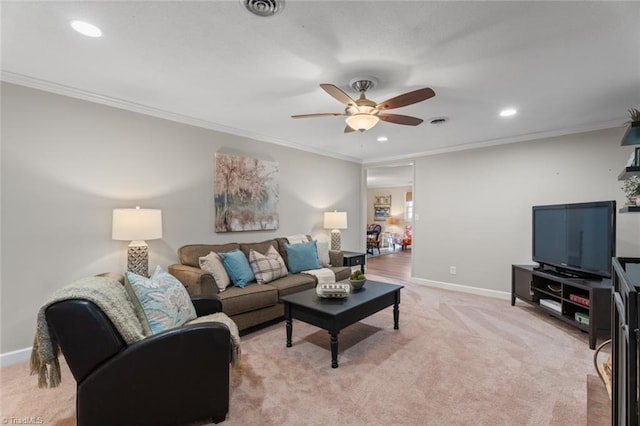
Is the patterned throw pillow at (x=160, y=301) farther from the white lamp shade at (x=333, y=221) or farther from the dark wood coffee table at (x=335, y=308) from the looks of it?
the white lamp shade at (x=333, y=221)

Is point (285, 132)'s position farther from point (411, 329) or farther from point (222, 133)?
point (411, 329)

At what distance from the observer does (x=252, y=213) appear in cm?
418

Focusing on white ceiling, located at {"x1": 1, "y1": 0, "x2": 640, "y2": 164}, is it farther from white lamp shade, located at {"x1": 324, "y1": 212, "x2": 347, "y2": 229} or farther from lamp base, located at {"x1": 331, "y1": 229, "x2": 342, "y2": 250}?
lamp base, located at {"x1": 331, "y1": 229, "x2": 342, "y2": 250}

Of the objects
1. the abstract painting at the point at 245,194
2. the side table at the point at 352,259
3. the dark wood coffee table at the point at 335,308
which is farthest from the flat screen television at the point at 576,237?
the abstract painting at the point at 245,194

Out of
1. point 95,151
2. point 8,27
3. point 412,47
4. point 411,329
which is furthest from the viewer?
point 411,329

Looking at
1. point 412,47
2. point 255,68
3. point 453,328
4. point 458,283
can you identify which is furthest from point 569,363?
point 255,68

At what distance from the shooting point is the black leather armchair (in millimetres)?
1471

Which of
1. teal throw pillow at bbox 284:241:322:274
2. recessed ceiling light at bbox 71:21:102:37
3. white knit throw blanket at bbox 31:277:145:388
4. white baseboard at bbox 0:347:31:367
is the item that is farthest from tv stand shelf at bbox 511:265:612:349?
white baseboard at bbox 0:347:31:367

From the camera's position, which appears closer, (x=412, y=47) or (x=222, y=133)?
(x=412, y=47)

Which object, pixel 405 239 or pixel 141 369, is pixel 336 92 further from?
pixel 405 239

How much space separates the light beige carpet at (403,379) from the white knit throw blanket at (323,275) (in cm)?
66

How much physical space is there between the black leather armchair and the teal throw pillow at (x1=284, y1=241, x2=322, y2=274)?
7.22 feet

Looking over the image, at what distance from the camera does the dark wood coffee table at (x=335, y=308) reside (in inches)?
95.6

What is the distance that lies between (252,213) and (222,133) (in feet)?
3.69
